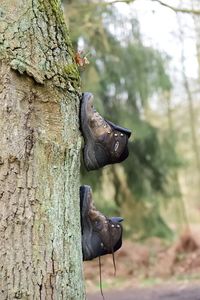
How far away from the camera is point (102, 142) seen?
2.77 meters

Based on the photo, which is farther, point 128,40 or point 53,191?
point 128,40

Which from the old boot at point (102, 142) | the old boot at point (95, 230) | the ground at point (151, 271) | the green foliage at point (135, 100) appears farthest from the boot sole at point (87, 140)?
the green foliage at point (135, 100)

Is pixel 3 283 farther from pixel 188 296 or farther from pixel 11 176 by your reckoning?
pixel 188 296

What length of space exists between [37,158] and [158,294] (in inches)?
235

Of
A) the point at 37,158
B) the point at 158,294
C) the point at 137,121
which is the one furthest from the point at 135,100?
the point at 37,158

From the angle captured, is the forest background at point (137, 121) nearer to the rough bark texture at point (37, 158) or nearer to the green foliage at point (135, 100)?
the green foliage at point (135, 100)

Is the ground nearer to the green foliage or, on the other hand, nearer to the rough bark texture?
the green foliage

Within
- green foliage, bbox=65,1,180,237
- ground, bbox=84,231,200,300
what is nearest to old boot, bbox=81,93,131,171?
ground, bbox=84,231,200,300

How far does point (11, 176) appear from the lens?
2.30 metres

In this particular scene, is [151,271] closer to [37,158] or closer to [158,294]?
[158,294]

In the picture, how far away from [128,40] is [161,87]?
1302 millimetres

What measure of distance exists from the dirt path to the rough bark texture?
4.48m

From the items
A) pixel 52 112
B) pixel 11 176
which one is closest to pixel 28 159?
pixel 11 176

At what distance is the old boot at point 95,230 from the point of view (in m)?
2.71
